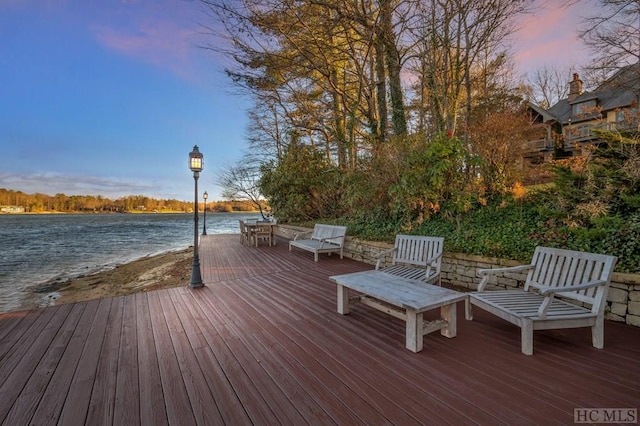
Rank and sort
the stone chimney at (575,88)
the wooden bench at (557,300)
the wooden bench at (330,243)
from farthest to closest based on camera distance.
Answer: the stone chimney at (575,88) < the wooden bench at (330,243) < the wooden bench at (557,300)

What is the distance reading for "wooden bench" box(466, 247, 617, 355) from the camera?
2268 mm

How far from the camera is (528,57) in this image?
25.7 ft

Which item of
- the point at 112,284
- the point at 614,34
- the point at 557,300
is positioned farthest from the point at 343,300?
the point at 614,34

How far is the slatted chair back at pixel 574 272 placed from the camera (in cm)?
238

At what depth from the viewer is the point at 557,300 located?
8.68 ft

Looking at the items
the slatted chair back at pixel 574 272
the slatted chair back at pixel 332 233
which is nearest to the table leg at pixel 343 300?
the slatted chair back at pixel 574 272

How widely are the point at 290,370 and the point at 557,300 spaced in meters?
2.72

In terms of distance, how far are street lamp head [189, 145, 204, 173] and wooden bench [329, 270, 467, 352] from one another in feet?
10.6

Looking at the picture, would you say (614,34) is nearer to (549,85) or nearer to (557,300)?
(557,300)

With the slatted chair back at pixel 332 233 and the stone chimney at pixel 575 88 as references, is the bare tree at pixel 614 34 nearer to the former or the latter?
the slatted chair back at pixel 332 233

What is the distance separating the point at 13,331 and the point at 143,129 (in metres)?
15.9

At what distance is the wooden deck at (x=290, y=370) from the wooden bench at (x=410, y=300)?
0.44 feet

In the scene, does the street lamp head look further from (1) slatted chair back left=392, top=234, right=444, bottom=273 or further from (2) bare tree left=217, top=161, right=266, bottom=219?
(2) bare tree left=217, top=161, right=266, bottom=219

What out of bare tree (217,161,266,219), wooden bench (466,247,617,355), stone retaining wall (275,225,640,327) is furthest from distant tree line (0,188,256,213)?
wooden bench (466,247,617,355)
